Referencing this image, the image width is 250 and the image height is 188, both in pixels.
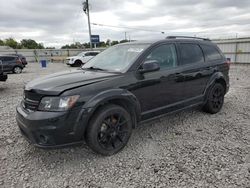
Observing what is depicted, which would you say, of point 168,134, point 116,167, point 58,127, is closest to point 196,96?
point 168,134

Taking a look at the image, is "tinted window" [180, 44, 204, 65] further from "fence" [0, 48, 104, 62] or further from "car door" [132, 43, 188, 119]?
"fence" [0, 48, 104, 62]

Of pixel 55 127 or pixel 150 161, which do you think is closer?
pixel 55 127

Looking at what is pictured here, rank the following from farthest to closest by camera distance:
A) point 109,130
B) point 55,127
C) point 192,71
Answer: point 192,71, point 109,130, point 55,127

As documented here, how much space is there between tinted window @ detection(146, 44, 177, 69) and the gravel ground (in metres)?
1.26

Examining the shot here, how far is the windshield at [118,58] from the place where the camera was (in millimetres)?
3365

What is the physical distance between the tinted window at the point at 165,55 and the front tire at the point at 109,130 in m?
1.08

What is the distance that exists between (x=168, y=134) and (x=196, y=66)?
147cm

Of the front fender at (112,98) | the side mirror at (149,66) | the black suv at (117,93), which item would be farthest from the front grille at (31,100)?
the side mirror at (149,66)

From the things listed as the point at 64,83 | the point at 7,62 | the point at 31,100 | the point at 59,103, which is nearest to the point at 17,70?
the point at 7,62

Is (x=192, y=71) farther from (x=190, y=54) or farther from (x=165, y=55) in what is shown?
(x=165, y=55)

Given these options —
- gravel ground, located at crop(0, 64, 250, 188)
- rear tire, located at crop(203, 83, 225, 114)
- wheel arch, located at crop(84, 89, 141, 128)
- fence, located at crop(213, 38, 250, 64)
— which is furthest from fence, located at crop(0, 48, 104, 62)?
wheel arch, located at crop(84, 89, 141, 128)

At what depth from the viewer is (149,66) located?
3.18 meters

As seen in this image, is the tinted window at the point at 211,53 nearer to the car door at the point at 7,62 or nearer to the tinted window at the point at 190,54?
the tinted window at the point at 190,54

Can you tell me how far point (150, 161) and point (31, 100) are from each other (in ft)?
6.09
